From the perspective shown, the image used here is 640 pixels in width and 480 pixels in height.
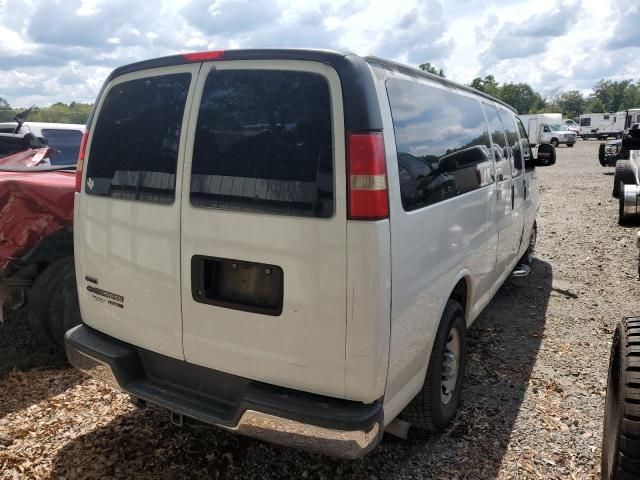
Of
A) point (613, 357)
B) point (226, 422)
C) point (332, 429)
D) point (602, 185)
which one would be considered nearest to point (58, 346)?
point (226, 422)

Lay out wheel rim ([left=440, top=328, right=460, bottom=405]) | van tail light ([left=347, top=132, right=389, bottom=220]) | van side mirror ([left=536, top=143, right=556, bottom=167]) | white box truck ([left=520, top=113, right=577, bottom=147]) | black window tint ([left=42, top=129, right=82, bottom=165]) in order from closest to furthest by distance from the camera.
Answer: van tail light ([left=347, top=132, right=389, bottom=220]) → wheel rim ([left=440, top=328, right=460, bottom=405]) → van side mirror ([left=536, top=143, right=556, bottom=167]) → black window tint ([left=42, top=129, right=82, bottom=165]) → white box truck ([left=520, top=113, right=577, bottom=147])

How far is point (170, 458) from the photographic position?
116 inches

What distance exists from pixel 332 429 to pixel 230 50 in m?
1.73

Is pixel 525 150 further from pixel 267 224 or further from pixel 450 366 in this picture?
pixel 267 224

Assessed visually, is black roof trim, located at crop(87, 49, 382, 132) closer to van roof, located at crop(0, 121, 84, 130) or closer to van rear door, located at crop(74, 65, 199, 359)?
van rear door, located at crop(74, 65, 199, 359)

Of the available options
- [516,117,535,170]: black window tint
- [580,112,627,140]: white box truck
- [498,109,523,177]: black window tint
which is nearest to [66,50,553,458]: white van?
[498,109,523,177]: black window tint

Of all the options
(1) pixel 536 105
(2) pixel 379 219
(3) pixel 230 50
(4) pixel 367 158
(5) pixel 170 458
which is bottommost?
(5) pixel 170 458

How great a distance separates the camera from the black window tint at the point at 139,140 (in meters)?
2.51

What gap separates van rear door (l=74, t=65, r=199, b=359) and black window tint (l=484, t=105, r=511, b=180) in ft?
8.51

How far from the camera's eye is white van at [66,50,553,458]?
2.14 m

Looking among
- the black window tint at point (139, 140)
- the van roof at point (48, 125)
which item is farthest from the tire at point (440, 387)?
the van roof at point (48, 125)

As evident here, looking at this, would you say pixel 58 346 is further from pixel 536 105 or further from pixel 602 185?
pixel 536 105

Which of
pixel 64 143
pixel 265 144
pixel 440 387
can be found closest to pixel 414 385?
pixel 440 387

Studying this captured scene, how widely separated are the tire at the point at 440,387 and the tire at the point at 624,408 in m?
0.85
